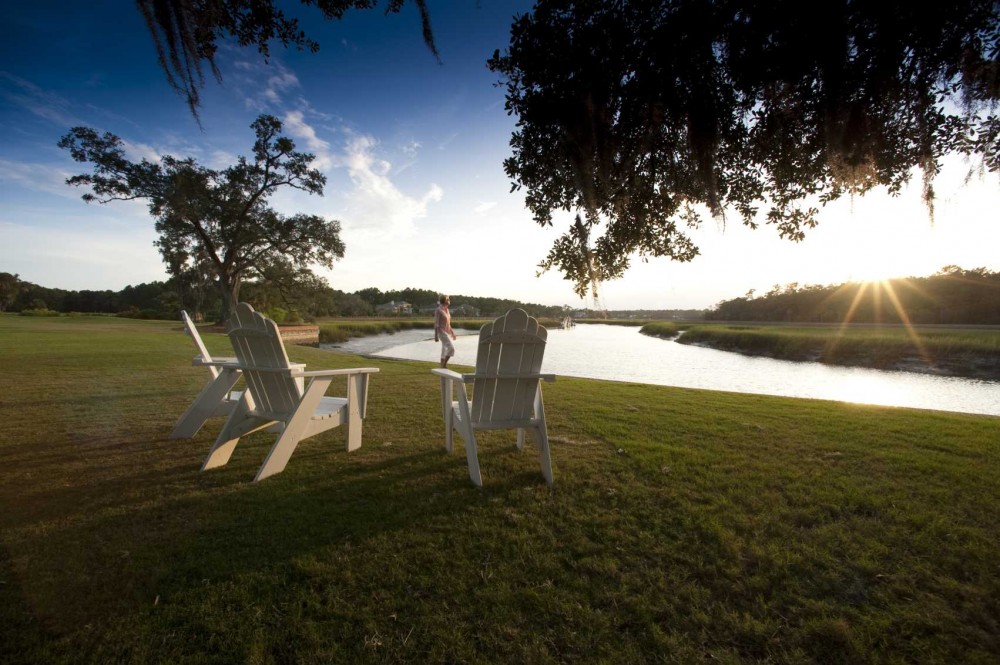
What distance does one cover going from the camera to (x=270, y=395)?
3.05 meters

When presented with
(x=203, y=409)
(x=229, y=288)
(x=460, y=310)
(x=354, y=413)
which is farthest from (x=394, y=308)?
(x=354, y=413)

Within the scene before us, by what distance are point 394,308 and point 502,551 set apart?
257 ft

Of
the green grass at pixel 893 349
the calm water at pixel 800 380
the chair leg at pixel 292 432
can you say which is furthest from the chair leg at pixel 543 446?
the green grass at pixel 893 349

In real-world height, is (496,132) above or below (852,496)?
above

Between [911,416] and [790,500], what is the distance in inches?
153

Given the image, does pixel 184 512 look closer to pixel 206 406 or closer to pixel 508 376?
pixel 206 406

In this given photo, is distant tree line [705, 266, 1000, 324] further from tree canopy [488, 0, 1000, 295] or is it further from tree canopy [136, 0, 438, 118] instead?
tree canopy [136, 0, 438, 118]

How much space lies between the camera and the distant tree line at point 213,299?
74.8 feet

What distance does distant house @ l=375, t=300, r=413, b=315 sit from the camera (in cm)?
7569

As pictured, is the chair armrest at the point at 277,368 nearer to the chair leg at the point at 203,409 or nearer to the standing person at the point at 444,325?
the chair leg at the point at 203,409

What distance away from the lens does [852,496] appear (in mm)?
2590

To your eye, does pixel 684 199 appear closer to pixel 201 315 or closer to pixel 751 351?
pixel 751 351

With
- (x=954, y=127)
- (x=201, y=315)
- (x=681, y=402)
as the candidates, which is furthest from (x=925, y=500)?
(x=201, y=315)

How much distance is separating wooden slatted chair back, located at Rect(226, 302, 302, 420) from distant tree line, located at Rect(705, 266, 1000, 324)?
1299 inches
